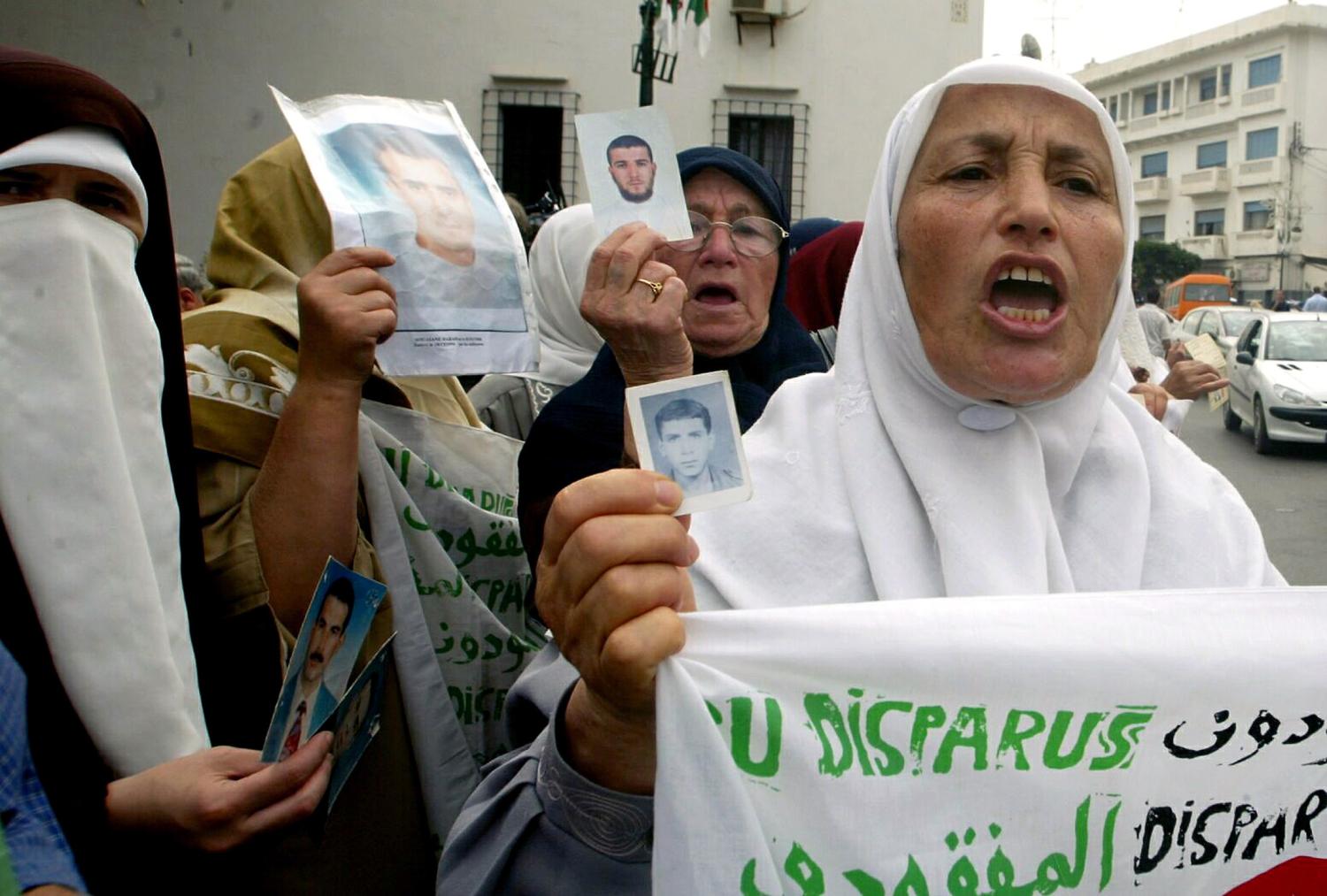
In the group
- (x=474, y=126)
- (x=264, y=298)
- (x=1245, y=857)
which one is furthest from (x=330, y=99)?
(x=474, y=126)

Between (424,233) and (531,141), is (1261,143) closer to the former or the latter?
(531,141)

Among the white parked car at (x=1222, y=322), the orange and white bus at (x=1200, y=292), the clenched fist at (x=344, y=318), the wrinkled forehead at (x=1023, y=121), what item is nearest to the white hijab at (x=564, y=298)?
the clenched fist at (x=344, y=318)

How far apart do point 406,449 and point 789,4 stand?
13.4 m

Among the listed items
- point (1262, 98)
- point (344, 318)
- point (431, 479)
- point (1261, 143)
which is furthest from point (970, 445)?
point (1262, 98)

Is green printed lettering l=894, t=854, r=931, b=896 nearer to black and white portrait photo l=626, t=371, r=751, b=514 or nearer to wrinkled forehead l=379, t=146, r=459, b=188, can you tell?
black and white portrait photo l=626, t=371, r=751, b=514

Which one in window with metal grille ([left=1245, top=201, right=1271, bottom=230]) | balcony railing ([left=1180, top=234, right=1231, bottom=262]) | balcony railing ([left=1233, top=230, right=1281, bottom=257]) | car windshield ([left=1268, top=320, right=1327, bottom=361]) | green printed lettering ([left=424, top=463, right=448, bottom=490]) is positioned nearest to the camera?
green printed lettering ([left=424, top=463, right=448, bottom=490])

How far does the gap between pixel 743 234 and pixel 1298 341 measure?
1381 centimetres

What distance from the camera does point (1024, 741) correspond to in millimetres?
1296

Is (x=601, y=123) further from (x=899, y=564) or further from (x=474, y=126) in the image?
(x=474, y=126)

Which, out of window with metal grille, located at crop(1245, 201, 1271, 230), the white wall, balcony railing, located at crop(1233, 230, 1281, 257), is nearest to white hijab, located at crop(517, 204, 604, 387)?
the white wall

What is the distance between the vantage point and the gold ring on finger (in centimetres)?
179

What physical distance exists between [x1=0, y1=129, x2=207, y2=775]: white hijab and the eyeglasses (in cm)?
140

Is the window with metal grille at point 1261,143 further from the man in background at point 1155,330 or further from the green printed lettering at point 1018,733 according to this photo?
the green printed lettering at point 1018,733

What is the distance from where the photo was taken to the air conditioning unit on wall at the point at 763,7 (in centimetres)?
1405
